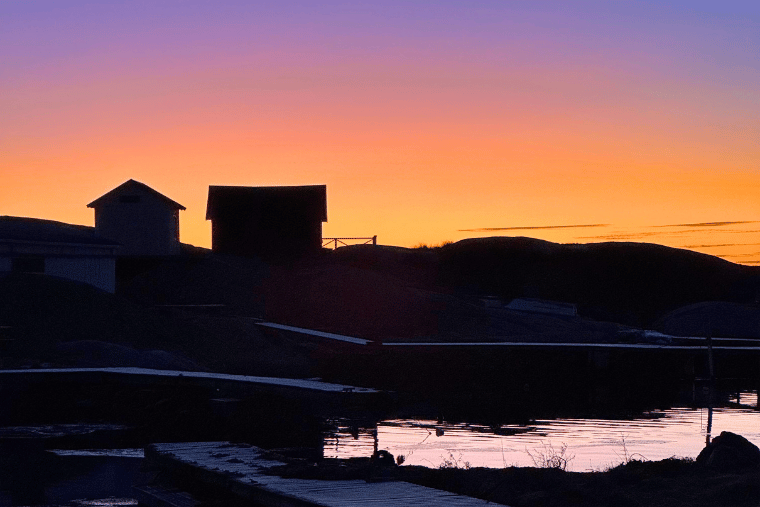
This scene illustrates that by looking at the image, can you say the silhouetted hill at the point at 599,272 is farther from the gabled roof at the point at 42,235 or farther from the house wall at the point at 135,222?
the gabled roof at the point at 42,235

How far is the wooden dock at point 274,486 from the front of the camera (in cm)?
1041

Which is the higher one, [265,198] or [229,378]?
[265,198]

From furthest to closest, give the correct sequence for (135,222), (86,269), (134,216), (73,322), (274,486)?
(135,222)
(134,216)
(86,269)
(73,322)
(274,486)

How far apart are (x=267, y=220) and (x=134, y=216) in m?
10.7

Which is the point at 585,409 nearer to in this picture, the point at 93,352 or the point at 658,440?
→ the point at 658,440

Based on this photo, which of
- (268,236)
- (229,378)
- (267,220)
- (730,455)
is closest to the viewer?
(730,455)

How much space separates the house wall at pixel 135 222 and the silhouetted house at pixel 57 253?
634 centimetres

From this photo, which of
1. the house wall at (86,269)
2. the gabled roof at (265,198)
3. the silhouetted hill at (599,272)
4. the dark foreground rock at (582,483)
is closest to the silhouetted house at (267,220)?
the gabled roof at (265,198)

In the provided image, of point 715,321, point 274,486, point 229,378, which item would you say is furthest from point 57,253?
point 715,321

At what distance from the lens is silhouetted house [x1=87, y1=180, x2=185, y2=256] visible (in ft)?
219

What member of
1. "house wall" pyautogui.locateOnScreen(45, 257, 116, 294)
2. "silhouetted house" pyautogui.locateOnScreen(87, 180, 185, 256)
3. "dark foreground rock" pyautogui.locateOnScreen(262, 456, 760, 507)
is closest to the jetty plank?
"dark foreground rock" pyautogui.locateOnScreen(262, 456, 760, 507)

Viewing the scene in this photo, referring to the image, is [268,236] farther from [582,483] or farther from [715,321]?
[582,483]

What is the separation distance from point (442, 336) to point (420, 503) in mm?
57750

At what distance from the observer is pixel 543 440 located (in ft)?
74.0
